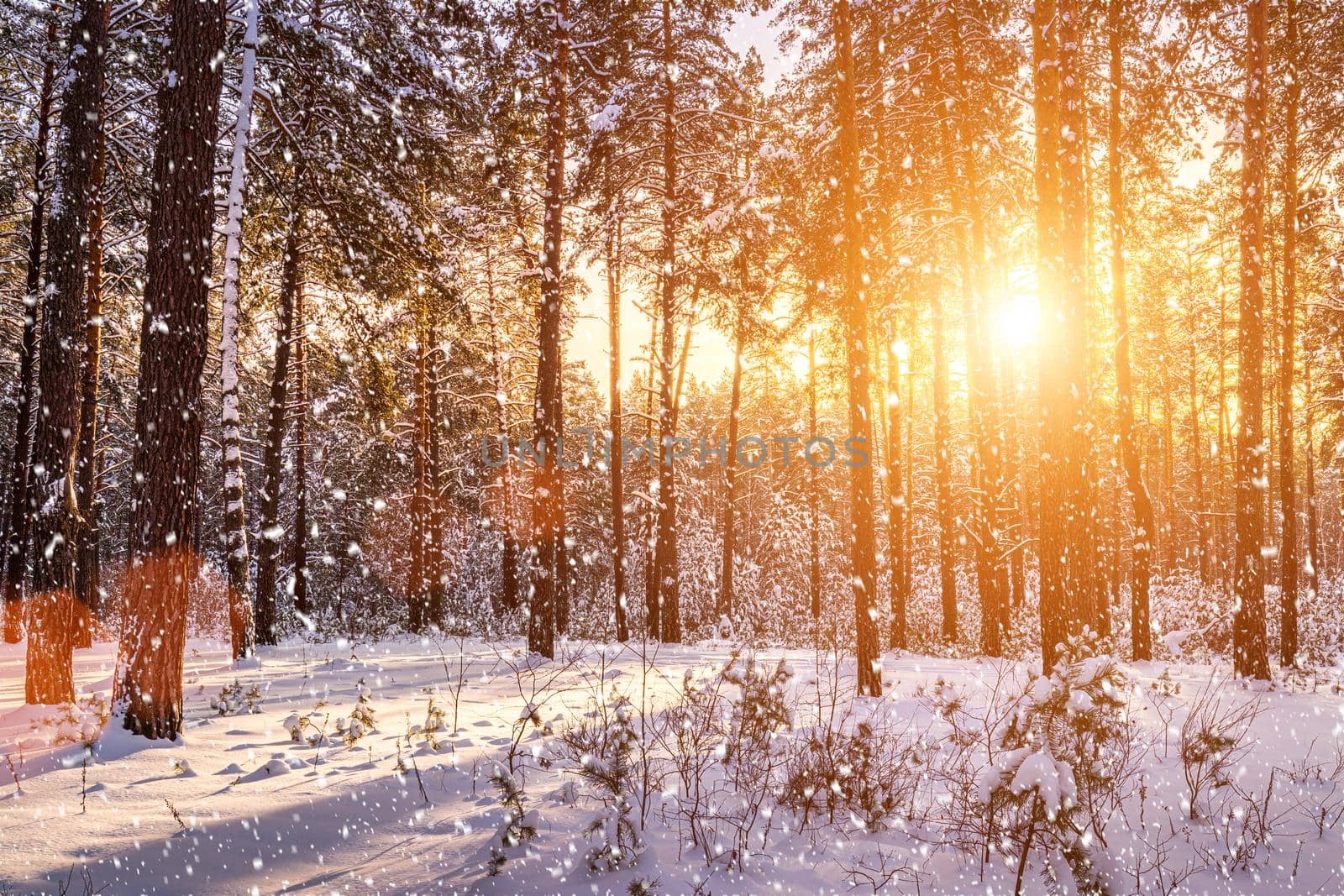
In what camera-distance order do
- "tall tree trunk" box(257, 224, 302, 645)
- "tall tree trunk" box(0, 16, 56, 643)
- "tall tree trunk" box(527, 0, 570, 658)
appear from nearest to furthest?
"tall tree trunk" box(0, 16, 56, 643) < "tall tree trunk" box(527, 0, 570, 658) < "tall tree trunk" box(257, 224, 302, 645)

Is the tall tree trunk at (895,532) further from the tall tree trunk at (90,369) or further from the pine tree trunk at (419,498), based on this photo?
the tall tree trunk at (90,369)

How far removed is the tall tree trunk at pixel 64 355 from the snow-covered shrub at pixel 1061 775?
26.9 feet

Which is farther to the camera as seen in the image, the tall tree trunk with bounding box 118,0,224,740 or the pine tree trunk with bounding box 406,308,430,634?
the pine tree trunk with bounding box 406,308,430,634

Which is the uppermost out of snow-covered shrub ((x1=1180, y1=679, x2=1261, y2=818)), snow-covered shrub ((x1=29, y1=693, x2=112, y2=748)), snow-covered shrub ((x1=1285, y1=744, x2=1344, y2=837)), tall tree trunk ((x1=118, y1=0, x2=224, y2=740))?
tall tree trunk ((x1=118, y1=0, x2=224, y2=740))

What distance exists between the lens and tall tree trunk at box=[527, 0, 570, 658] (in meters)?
10.2

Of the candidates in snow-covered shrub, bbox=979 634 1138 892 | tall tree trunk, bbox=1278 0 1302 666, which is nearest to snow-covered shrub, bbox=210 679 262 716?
snow-covered shrub, bbox=979 634 1138 892

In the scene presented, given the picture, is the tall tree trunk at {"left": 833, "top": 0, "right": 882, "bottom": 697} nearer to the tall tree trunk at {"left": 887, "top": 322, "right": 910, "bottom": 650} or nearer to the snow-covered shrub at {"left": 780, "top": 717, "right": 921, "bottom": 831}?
the snow-covered shrub at {"left": 780, "top": 717, "right": 921, "bottom": 831}

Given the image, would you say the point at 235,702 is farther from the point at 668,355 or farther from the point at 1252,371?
the point at 1252,371

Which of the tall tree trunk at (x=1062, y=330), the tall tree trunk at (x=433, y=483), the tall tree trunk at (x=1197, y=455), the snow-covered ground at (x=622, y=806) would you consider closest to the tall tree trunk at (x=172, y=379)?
the snow-covered ground at (x=622, y=806)

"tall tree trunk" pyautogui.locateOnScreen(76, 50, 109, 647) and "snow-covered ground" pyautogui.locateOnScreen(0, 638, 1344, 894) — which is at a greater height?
"tall tree trunk" pyautogui.locateOnScreen(76, 50, 109, 647)

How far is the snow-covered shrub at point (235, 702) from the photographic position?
6.41 m

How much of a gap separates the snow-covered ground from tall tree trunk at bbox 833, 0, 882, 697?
3.94 feet

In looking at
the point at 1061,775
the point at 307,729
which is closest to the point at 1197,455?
the point at 1061,775

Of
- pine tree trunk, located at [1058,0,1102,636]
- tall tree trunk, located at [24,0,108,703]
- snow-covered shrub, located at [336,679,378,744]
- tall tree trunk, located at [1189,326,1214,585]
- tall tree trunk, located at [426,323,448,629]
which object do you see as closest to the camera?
snow-covered shrub, located at [336,679,378,744]
